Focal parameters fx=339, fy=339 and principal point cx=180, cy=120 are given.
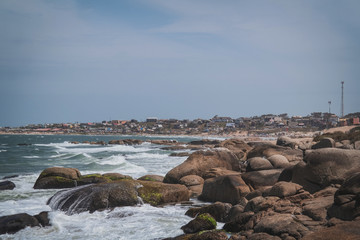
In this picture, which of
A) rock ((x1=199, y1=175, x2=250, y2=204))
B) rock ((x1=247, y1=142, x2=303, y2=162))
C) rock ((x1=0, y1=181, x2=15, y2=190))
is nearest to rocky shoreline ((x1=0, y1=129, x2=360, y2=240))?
rock ((x1=199, y1=175, x2=250, y2=204))

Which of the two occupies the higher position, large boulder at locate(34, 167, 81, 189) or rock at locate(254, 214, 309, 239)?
rock at locate(254, 214, 309, 239)

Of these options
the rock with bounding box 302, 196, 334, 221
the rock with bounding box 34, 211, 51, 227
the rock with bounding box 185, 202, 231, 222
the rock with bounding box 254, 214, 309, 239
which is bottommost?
the rock with bounding box 34, 211, 51, 227

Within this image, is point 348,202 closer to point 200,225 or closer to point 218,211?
point 200,225

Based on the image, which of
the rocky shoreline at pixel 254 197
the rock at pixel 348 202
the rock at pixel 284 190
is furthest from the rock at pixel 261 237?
the rock at pixel 284 190

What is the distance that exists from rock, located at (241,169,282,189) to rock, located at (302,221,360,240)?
7.11 meters

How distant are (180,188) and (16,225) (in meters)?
7.02

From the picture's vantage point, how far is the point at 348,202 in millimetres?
8430

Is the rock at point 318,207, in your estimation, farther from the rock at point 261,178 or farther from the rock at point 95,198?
the rock at point 95,198

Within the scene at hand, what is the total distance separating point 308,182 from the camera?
39.9 ft

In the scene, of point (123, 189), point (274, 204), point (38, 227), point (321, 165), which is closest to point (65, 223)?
point (38, 227)

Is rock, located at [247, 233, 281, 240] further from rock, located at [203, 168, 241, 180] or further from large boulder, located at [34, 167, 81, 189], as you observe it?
large boulder, located at [34, 167, 81, 189]

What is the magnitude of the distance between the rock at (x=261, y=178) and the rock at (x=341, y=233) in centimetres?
711

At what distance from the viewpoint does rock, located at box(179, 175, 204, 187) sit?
18.0m

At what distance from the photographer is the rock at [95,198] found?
13.8 meters
